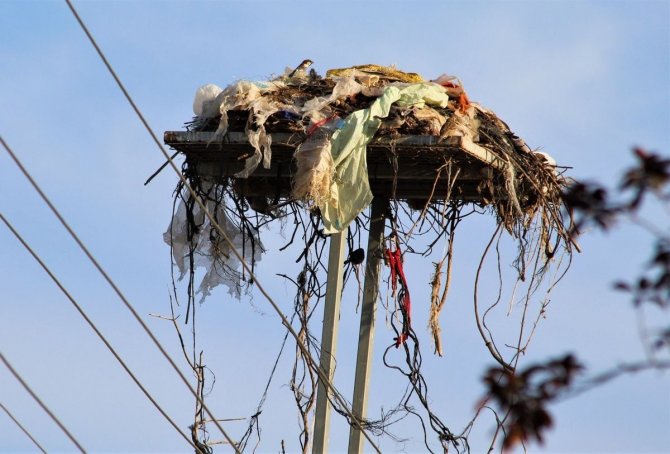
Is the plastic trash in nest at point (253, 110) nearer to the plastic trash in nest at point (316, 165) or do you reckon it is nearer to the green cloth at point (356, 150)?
the plastic trash in nest at point (316, 165)

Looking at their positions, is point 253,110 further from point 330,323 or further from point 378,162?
point 330,323

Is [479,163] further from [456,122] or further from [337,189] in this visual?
[337,189]

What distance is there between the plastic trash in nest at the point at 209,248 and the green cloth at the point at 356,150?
109cm

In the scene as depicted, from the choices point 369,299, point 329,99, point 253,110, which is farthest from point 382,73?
point 369,299

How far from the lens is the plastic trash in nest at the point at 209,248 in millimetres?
9586

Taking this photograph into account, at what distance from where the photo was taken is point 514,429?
11.1 ft

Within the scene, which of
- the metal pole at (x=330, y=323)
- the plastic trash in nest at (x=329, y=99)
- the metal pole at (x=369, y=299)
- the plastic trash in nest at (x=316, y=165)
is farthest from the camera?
the metal pole at (x=369, y=299)

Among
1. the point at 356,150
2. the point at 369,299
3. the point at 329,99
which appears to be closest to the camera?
the point at 356,150

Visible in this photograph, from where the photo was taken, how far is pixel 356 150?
8.45m

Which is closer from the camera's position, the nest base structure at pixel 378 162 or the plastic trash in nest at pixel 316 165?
the plastic trash in nest at pixel 316 165

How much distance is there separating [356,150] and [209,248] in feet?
5.80

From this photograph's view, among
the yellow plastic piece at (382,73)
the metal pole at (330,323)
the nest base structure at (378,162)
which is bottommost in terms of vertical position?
the metal pole at (330,323)

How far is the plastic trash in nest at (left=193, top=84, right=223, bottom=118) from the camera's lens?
877 cm

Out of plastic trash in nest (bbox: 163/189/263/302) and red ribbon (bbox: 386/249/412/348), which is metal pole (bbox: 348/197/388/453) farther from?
plastic trash in nest (bbox: 163/189/263/302)
